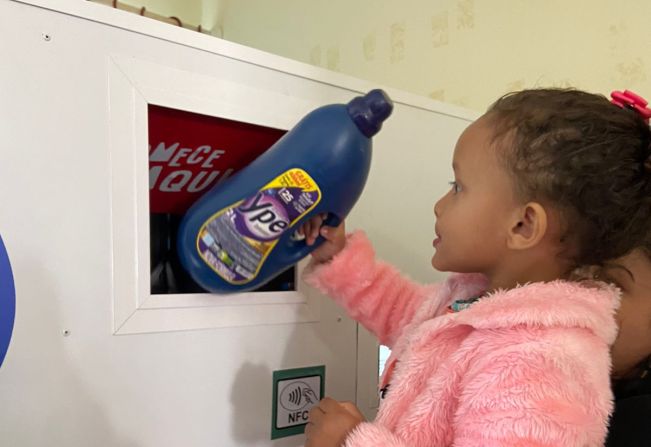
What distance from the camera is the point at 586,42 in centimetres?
115

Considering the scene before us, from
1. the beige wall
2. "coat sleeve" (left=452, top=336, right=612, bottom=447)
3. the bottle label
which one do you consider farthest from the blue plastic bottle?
the beige wall

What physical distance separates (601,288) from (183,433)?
19.6 inches

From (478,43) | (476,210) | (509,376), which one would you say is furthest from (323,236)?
(478,43)

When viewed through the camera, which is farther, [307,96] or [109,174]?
[307,96]

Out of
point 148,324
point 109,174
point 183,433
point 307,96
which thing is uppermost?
point 307,96

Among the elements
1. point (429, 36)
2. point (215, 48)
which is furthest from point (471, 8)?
point (215, 48)

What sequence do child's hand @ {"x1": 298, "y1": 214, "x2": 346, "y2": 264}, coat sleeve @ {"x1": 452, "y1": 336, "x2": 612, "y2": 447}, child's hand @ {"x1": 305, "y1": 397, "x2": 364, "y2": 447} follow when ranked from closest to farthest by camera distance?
1. coat sleeve @ {"x1": 452, "y1": 336, "x2": 612, "y2": 447}
2. child's hand @ {"x1": 305, "y1": 397, "x2": 364, "y2": 447}
3. child's hand @ {"x1": 298, "y1": 214, "x2": 346, "y2": 264}

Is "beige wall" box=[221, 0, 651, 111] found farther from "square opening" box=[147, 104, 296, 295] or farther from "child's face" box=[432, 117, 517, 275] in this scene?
"square opening" box=[147, 104, 296, 295]

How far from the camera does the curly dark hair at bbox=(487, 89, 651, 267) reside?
0.57 metres

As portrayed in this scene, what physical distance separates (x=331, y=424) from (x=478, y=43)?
1.04 metres

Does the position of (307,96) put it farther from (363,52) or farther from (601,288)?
(363,52)

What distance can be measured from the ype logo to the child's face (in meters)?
0.19

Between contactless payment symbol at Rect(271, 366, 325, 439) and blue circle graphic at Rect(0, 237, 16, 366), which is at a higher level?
blue circle graphic at Rect(0, 237, 16, 366)

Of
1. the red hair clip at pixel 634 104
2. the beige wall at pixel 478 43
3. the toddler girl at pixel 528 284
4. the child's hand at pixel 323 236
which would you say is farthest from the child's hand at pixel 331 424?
the beige wall at pixel 478 43
